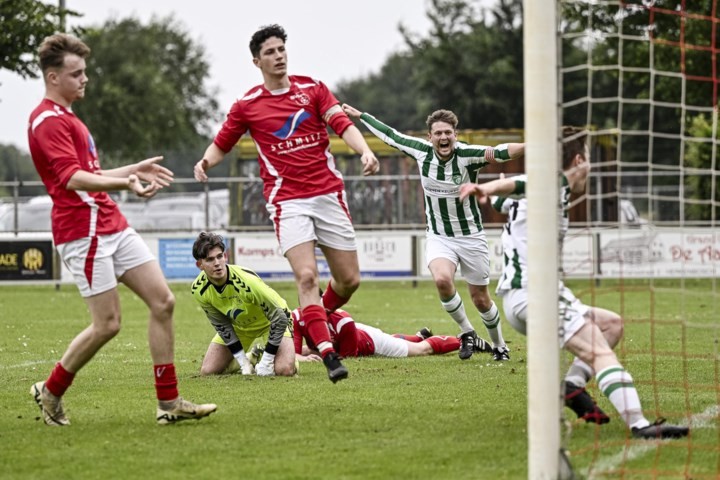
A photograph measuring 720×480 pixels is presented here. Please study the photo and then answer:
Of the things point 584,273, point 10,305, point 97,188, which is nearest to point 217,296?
point 97,188

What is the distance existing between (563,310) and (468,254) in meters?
4.71

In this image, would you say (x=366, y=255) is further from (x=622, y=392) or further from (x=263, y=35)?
(x=622, y=392)

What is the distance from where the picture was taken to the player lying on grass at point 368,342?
11.1 metres

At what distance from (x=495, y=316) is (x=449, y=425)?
406cm

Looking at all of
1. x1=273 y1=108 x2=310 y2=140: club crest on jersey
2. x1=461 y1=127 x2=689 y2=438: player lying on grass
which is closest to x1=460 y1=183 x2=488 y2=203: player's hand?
x1=461 y1=127 x2=689 y2=438: player lying on grass

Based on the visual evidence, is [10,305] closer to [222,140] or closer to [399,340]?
[399,340]

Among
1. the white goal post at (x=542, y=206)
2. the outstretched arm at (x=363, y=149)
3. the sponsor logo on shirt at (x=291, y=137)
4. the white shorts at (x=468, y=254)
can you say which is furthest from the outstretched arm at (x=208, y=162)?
the white goal post at (x=542, y=206)

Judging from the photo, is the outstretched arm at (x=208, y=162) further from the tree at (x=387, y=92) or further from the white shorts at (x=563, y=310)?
the tree at (x=387, y=92)

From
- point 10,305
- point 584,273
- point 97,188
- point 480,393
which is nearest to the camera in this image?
point 97,188

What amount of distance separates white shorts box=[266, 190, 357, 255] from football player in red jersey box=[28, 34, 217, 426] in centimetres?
129

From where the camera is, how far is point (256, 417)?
301 inches

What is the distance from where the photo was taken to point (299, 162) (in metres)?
8.35

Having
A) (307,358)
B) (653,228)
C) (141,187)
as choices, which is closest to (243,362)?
(307,358)

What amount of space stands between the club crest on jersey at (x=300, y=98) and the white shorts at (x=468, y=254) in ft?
10.3
